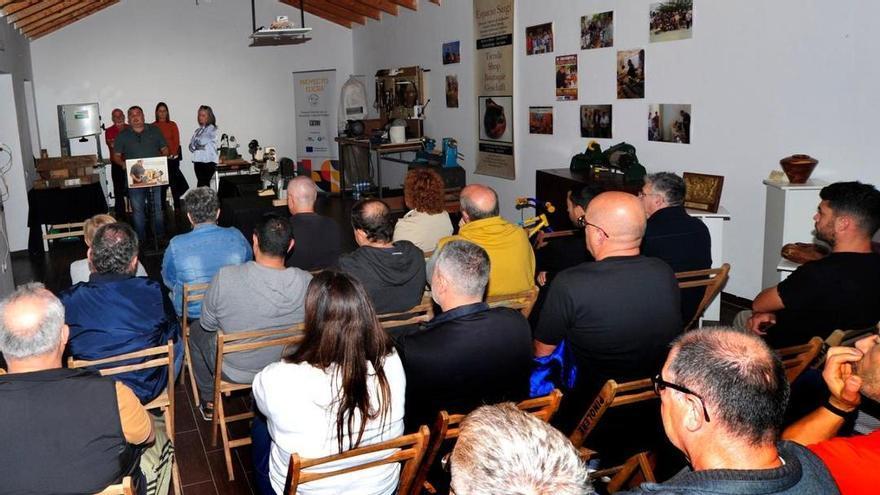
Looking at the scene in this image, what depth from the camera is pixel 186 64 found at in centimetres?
A: 1264

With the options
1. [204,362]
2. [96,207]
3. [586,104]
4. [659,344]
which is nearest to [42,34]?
[96,207]

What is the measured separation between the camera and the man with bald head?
8.87 ft

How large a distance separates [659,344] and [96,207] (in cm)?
796

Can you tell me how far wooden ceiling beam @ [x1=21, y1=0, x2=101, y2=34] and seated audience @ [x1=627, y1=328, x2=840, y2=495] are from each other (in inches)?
416

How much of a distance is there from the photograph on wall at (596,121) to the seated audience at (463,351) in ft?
16.3

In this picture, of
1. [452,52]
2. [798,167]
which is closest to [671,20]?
[798,167]

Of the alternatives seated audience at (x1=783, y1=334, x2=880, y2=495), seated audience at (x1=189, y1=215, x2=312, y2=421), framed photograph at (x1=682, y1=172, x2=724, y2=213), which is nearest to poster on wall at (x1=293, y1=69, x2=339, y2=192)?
framed photograph at (x1=682, y1=172, x2=724, y2=213)

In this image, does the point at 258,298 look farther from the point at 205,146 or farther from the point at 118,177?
the point at 205,146

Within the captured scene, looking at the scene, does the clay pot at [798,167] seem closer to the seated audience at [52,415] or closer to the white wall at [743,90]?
the white wall at [743,90]

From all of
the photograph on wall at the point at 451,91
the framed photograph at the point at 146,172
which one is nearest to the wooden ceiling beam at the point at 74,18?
the framed photograph at the point at 146,172

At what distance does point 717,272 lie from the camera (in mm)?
3658

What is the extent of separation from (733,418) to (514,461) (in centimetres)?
46

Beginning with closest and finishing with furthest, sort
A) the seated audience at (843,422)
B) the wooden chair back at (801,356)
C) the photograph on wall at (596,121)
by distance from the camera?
the seated audience at (843,422)
the wooden chair back at (801,356)
the photograph on wall at (596,121)

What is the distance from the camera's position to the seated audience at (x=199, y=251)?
169 inches
